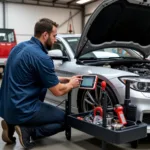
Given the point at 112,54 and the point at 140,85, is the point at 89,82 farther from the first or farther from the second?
the point at 112,54

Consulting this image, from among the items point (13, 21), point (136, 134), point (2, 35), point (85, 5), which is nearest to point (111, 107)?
point (136, 134)

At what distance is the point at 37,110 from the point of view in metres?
2.56

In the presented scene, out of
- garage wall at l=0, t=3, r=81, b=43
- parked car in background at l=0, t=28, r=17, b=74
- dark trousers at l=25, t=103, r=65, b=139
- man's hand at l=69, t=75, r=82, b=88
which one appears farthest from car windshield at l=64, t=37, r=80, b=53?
garage wall at l=0, t=3, r=81, b=43

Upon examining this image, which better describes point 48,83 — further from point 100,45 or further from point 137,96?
point 100,45

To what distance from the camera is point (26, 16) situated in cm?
1352

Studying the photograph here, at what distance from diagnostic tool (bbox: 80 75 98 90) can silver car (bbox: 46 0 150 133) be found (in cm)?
27

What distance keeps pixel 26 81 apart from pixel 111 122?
91 centimetres

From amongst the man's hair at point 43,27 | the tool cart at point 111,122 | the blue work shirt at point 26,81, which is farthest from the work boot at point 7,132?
the man's hair at point 43,27

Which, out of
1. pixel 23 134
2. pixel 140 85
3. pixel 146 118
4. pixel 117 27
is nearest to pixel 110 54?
pixel 117 27

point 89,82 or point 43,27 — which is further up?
point 43,27

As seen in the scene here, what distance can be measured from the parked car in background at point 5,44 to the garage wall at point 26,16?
3.31 metres

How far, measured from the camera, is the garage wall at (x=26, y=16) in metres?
13.1

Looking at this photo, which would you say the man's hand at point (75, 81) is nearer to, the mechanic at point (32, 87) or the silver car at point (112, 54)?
the mechanic at point (32, 87)

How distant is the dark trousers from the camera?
2.59 metres
